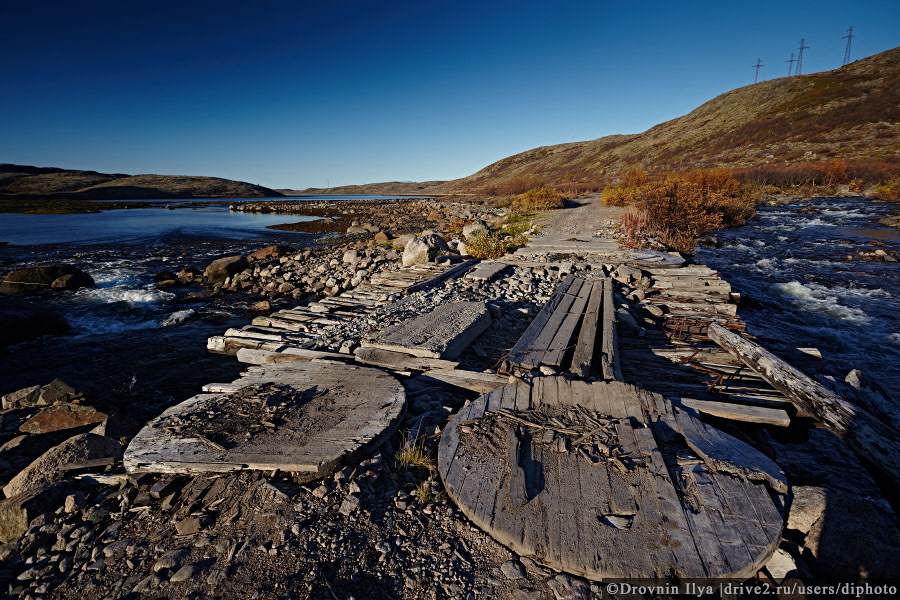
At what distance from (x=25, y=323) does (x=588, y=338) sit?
40.0 feet

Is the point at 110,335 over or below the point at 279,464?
below

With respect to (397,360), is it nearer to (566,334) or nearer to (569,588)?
(566,334)

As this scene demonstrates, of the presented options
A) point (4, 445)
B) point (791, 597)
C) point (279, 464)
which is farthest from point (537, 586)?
point (4, 445)

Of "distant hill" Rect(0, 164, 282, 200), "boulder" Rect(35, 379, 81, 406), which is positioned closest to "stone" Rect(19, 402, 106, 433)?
"boulder" Rect(35, 379, 81, 406)

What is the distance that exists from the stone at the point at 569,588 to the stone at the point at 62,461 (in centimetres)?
397

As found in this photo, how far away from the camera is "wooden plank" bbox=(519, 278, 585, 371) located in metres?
4.62

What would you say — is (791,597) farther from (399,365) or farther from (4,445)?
(4,445)

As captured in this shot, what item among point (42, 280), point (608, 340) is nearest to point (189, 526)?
point (608, 340)

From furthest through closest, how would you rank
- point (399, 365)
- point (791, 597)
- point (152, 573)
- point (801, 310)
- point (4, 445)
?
point (801, 310) < point (399, 365) < point (4, 445) < point (152, 573) < point (791, 597)

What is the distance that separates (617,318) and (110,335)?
11.3 m

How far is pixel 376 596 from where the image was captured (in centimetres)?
209

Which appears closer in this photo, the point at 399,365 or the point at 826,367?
the point at 399,365

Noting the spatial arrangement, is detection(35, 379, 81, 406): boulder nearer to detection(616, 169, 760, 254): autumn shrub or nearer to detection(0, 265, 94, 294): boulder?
detection(0, 265, 94, 294): boulder

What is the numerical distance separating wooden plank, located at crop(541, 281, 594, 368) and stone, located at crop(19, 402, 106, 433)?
19.7 feet
